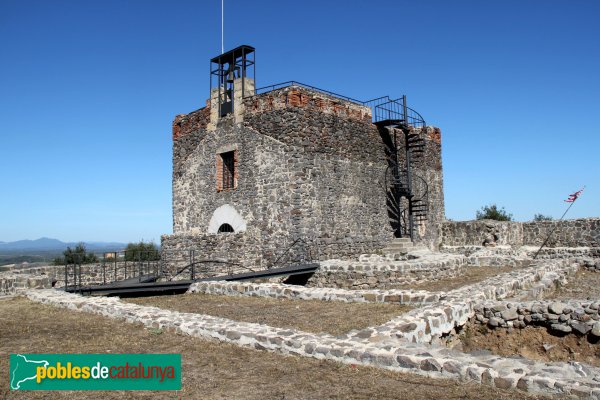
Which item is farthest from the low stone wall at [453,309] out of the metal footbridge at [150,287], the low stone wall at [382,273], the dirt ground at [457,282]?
the metal footbridge at [150,287]

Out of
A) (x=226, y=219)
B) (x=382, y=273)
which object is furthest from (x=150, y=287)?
(x=382, y=273)

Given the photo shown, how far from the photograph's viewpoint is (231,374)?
5.61 metres

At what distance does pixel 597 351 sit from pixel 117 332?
316 inches

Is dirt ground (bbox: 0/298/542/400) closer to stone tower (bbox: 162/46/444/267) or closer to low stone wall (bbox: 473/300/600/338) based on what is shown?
low stone wall (bbox: 473/300/600/338)

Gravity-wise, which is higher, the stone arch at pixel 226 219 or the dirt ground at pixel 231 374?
the stone arch at pixel 226 219

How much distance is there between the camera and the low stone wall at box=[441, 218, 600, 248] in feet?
74.0

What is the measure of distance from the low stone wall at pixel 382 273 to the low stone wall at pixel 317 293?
3.13 m

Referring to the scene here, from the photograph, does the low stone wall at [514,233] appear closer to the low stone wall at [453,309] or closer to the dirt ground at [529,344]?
the low stone wall at [453,309]

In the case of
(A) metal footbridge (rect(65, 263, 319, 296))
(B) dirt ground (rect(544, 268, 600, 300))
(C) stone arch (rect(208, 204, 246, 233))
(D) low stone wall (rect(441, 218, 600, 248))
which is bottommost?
(B) dirt ground (rect(544, 268, 600, 300))

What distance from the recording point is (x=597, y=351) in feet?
25.7
